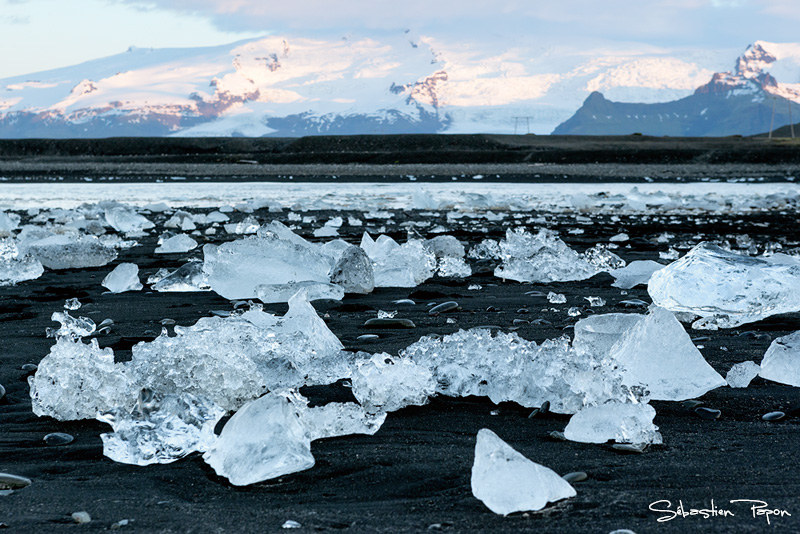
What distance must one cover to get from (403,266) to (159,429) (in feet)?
7.93

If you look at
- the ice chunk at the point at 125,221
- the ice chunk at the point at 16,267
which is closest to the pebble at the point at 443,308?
the ice chunk at the point at 16,267

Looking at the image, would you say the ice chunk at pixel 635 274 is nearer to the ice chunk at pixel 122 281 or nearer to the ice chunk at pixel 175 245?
the ice chunk at pixel 122 281

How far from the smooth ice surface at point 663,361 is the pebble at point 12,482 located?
1.43 metres

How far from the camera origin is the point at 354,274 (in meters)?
3.73

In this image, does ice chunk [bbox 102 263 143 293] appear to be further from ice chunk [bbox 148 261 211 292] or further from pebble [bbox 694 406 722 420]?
pebble [bbox 694 406 722 420]

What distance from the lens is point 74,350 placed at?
76.6 inches

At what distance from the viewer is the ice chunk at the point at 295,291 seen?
3566 mm

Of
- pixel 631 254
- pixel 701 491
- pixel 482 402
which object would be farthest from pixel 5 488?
pixel 631 254

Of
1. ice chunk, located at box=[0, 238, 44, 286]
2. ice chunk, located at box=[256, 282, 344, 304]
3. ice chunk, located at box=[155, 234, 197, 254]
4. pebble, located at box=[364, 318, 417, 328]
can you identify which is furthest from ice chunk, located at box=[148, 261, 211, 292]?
ice chunk, located at box=[155, 234, 197, 254]

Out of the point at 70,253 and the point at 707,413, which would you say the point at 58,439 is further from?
the point at 70,253

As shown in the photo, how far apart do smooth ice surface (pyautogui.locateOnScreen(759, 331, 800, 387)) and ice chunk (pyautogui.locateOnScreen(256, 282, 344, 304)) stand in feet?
6.24

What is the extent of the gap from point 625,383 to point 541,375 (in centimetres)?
22

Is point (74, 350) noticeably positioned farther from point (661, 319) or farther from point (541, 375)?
point (661, 319)

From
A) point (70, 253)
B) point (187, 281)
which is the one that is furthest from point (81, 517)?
point (70, 253)
